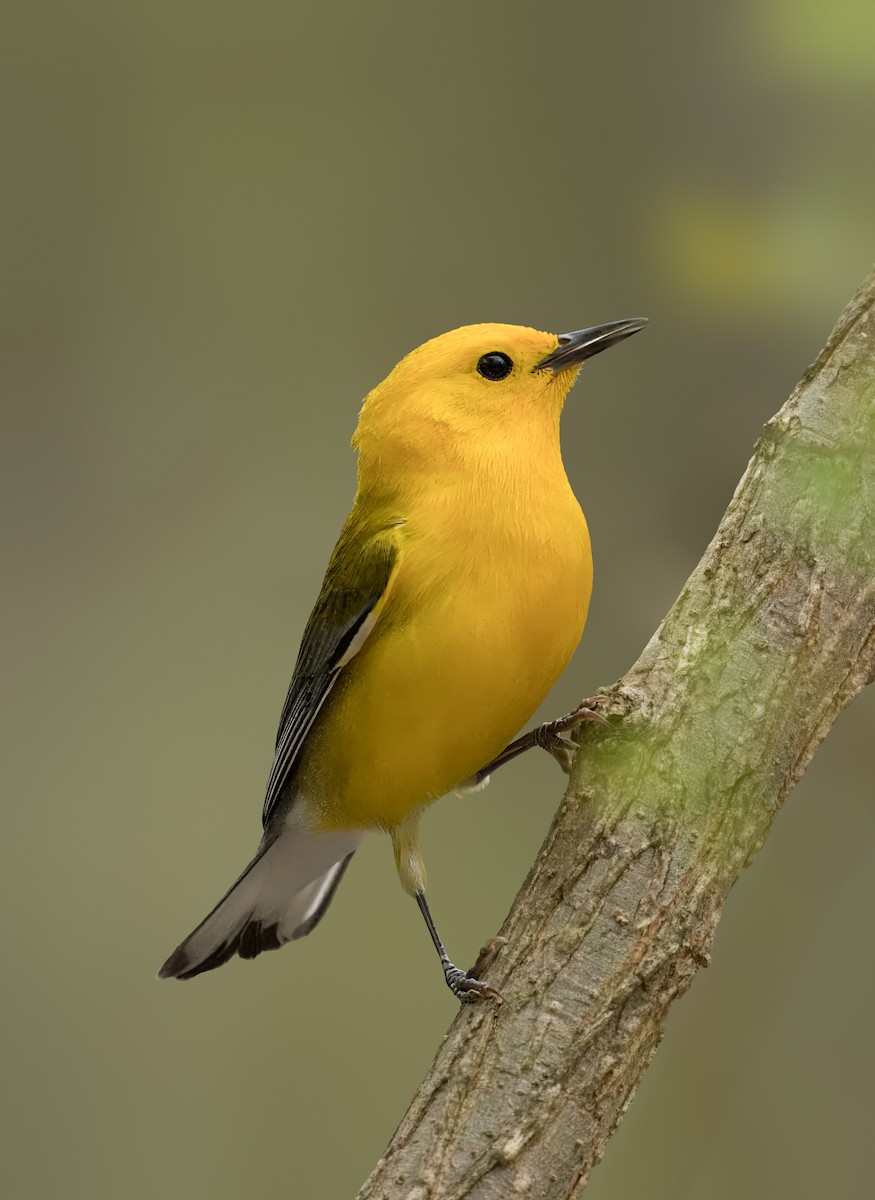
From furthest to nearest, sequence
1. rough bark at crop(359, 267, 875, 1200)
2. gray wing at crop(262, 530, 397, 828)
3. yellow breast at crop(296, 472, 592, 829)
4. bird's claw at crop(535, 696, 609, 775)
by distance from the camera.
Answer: gray wing at crop(262, 530, 397, 828) < yellow breast at crop(296, 472, 592, 829) < bird's claw at crop(535, 696, 609, 775) < rough bark at crop(359, 267, 875, 1200)

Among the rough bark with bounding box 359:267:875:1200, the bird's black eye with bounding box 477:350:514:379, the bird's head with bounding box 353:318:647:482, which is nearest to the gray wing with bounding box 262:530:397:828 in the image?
the bird's head with bounding box 353:318:647:482

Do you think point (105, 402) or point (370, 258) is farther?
point (105, 402)

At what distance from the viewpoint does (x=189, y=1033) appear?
11.6 feet

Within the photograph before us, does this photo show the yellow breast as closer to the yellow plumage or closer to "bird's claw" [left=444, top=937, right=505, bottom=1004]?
the yellow plumage

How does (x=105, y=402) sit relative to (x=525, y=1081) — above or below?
above

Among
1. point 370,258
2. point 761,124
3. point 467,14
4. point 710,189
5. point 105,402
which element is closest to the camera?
point 761,124

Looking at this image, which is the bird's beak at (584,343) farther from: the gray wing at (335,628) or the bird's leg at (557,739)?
the bird's leg at (557,739)

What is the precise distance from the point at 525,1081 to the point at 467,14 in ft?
5.20

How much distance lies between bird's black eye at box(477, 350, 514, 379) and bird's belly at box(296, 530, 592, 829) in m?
0.37

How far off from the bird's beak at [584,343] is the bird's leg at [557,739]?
0.61m

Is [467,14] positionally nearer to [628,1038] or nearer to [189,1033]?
[628,1038]

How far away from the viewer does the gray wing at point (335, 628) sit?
218 centimetres

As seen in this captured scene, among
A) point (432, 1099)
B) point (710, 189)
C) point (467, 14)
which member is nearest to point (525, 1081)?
point (432, 1099)

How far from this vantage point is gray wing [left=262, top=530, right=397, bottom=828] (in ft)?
7.16
